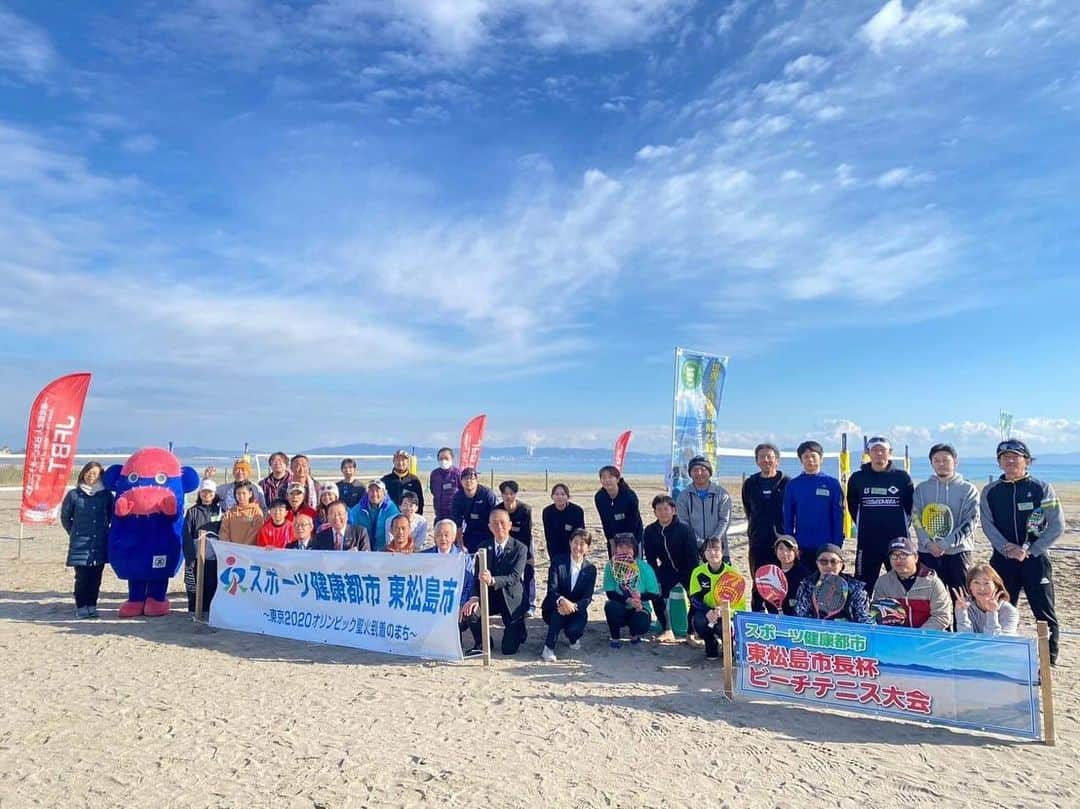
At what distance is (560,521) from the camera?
270 inches

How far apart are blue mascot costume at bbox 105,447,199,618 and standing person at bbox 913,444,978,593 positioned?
7.06 m

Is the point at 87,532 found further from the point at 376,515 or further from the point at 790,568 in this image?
the point at 790,568

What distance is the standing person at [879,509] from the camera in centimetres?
570

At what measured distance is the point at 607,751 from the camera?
3.88 m

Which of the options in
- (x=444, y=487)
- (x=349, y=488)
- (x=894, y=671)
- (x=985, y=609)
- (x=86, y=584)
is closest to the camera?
(x=894, y=671)

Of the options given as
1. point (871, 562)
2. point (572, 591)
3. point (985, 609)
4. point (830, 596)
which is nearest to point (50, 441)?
point (572, 591)

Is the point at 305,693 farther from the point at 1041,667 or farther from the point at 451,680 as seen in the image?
the point at 1041,667

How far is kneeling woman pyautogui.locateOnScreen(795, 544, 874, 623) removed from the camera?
198 inches

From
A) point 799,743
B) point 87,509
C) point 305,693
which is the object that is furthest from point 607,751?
point 87,509

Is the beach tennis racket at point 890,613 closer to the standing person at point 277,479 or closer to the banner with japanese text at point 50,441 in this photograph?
the standing person at point 277,479

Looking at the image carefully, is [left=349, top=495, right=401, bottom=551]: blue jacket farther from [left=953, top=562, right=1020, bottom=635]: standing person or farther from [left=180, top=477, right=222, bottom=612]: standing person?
[left=953, top=562, right=1020, bottom=635]: standing person

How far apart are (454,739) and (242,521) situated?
154 inches

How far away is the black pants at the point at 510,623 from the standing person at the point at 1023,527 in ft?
12.3

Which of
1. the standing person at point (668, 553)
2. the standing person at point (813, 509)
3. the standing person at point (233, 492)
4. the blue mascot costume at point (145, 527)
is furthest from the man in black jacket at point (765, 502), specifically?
the blue mascot costume at point (145, 527)
